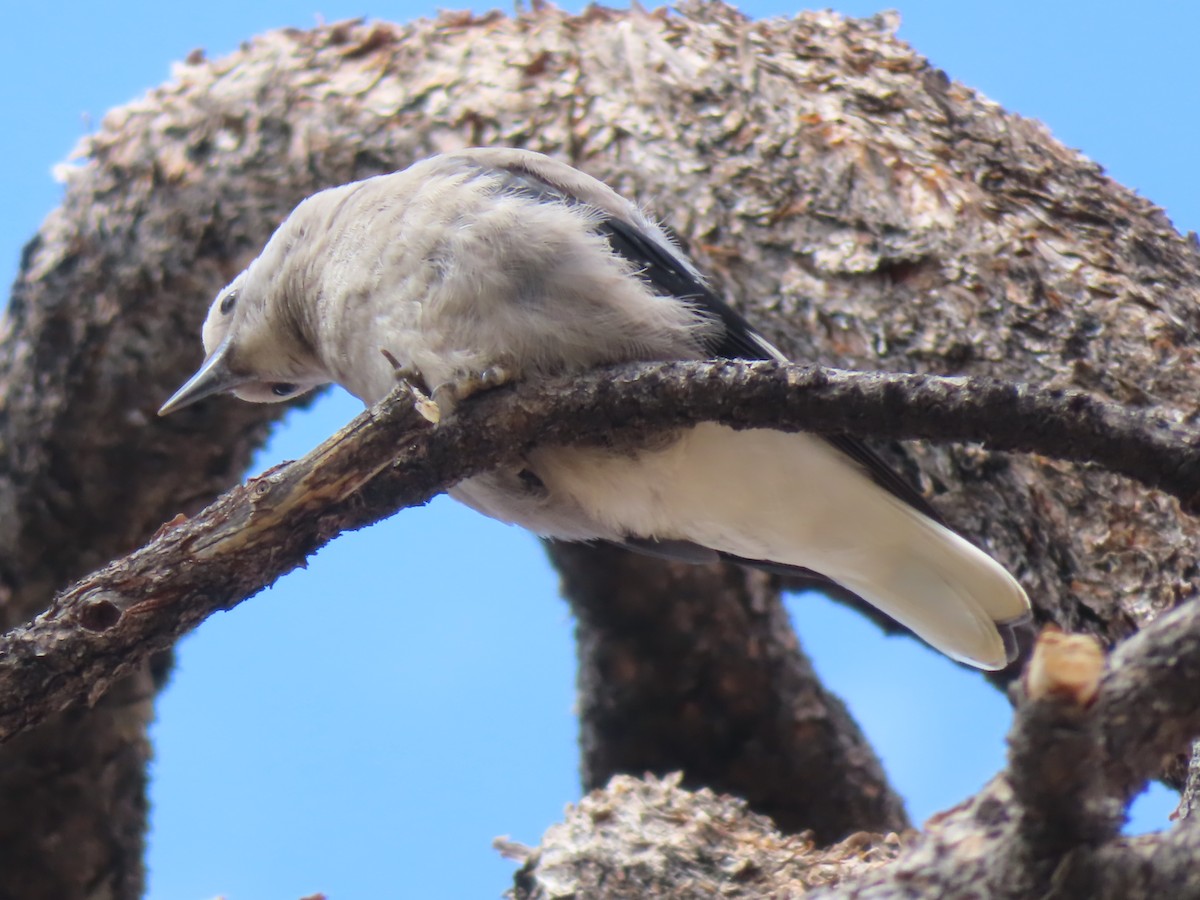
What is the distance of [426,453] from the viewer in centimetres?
188

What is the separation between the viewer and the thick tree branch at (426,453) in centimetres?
141

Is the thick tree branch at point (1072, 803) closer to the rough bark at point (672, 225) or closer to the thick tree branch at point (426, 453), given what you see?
the thick tree branch at point (426, 453)

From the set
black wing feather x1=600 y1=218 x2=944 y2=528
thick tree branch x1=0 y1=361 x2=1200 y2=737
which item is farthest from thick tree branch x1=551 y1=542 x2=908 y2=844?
thick tree branch x1=0 y1=361 x2=1200 y2=737

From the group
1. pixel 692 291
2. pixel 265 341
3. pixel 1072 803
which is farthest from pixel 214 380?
pixel 1072 803

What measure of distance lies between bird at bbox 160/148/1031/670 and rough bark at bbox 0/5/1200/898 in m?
0.23

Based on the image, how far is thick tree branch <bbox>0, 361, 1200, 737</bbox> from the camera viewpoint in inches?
55.3

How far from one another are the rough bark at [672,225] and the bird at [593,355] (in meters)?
0.23

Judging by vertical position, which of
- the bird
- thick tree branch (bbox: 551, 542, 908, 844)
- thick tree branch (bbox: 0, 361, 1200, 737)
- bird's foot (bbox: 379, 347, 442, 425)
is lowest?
thick tree branch (bbox: 0, 361, 1200, 737)

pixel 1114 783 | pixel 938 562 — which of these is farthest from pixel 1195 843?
pixel 938 562

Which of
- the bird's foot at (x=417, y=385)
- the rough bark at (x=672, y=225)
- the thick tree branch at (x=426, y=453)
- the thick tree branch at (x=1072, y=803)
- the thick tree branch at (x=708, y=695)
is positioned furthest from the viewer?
the thick tree branch at (x=708, y=695)

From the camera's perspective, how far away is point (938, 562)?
92.6 inches

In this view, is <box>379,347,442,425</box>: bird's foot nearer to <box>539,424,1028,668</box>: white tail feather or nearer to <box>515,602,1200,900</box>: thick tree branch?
<box>539,424,1028,668</box>: white tail feather

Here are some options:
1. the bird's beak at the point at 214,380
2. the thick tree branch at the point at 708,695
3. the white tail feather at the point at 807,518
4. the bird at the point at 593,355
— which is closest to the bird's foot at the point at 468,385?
the bird at the point at 593,355

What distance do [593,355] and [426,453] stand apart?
0.39m
